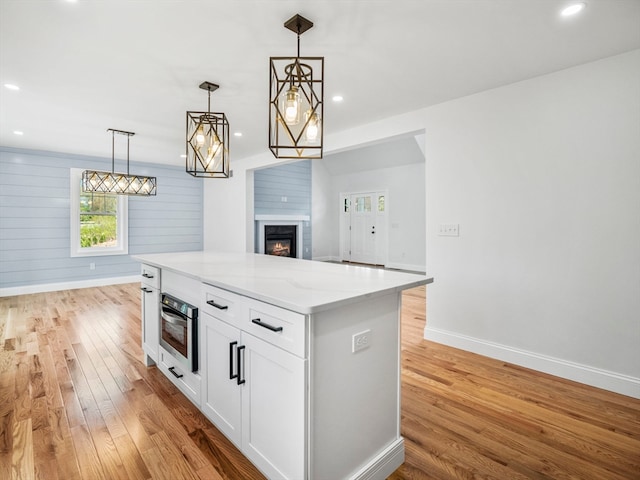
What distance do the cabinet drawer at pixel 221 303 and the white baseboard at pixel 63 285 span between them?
5.67m

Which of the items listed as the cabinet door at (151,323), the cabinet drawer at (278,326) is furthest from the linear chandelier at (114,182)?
the cabinet drawer at (278,326)

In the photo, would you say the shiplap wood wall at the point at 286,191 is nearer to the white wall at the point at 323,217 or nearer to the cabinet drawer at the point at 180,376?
the white wall at the point at 323,217

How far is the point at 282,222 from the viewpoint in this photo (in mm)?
8422

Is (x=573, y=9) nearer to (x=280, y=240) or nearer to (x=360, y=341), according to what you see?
(x=360, y=341)

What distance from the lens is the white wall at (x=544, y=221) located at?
2.41 m

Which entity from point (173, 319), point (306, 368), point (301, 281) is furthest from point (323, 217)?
point (306, 368)

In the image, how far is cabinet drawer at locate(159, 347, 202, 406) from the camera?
2.09 meters

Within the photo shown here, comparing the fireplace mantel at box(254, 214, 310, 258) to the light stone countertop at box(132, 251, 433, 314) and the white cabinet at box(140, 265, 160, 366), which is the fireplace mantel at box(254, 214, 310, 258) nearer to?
the white cabinet at box(140, 265, 160, 366)

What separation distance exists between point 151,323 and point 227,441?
4.25 feet

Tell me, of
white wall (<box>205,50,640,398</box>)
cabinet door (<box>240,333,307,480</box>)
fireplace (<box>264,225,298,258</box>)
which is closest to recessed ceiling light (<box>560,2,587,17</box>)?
white wall (<box>205,50,640,398</box>)

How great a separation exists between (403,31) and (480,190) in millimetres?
1642

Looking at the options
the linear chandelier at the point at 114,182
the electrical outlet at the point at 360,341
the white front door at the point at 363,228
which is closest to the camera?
the electrical outlet at the point at 360,341

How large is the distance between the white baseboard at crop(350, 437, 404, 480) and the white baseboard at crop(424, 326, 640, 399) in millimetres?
1797

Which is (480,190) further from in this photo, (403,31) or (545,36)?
(403,31)
